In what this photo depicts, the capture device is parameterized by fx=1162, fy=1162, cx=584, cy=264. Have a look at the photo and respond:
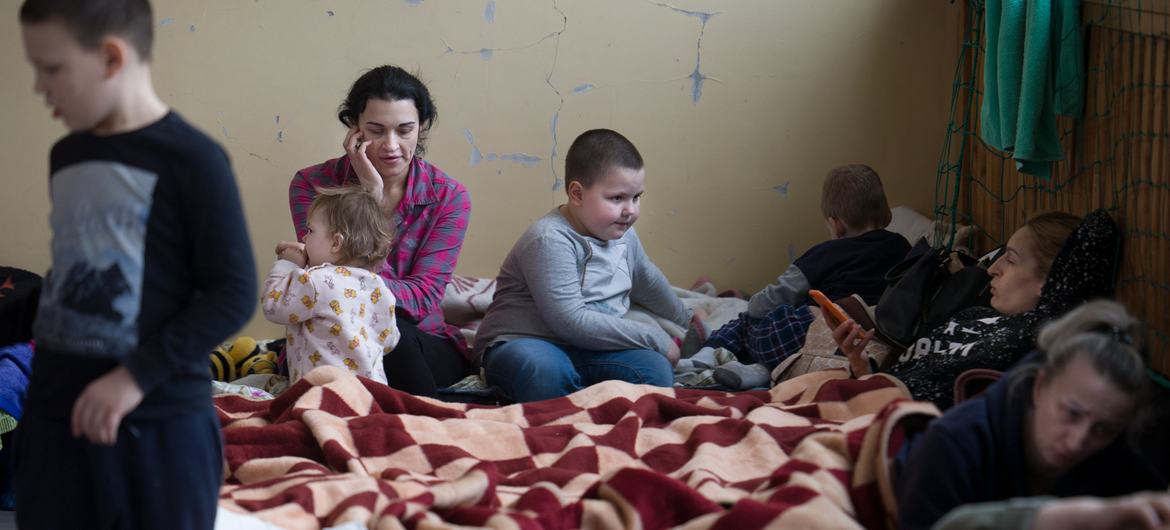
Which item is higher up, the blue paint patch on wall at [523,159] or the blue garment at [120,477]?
the blue paint patch on wall at [523,159]

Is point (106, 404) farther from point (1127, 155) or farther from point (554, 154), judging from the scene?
point (554, 154)

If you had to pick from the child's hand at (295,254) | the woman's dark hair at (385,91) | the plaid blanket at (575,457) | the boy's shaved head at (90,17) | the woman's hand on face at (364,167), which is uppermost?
the boy's shaved head at (90,17)

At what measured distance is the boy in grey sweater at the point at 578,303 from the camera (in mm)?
2684

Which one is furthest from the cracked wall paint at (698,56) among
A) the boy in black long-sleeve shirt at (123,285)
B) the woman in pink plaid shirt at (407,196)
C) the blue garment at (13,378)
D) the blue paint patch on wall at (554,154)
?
the boy in black long-sleeve shirt at (123,285)

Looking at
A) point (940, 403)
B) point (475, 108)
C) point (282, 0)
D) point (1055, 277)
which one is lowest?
point (940, 403)

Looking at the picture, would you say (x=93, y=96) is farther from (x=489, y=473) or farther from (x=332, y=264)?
(x=332, y=264)

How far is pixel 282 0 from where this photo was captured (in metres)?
3.38

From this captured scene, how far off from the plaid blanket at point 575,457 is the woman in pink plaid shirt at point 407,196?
0.51 meters

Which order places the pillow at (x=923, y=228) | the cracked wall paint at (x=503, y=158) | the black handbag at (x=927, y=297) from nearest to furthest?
the black handbag at (x=927, y=297)
the pillow at (x=923, y=228)
the cracked wall paint at (x=503, y=158)

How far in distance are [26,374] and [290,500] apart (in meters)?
0.95

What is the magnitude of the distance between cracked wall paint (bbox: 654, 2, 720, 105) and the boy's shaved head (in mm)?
2332

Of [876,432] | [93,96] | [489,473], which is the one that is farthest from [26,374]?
[876,432]

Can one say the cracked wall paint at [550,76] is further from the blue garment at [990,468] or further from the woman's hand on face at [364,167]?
the blue garment at [990,468]

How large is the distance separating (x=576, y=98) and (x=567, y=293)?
3.23 ft
